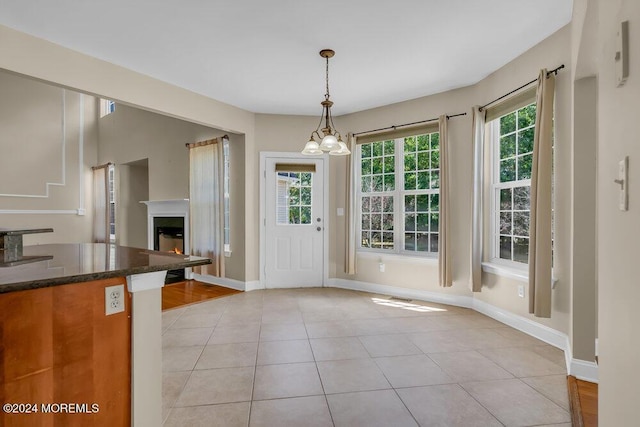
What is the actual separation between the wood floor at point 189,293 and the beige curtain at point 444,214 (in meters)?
2.95

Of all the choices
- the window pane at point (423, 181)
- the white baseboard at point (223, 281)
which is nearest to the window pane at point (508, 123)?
the window pane at point (423, 181)

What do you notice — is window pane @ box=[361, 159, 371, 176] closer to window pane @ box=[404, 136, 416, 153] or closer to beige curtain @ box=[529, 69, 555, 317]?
window pane @ box=[404, 136, 416, 153]

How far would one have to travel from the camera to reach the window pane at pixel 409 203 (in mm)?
4520

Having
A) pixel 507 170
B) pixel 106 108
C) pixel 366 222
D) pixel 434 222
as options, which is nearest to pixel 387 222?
pixel 366 222

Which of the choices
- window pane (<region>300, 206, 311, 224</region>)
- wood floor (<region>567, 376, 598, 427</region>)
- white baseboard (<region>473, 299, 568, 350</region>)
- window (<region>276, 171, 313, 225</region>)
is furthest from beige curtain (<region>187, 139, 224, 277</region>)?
wood floor (<region>567, 376, 598, 427</region>)

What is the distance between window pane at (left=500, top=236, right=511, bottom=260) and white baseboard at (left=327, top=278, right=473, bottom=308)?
0.73 metres

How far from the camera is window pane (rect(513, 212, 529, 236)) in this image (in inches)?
131

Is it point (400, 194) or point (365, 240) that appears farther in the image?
point (365, 240)

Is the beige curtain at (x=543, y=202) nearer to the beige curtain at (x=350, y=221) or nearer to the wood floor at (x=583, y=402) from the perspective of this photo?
the wood floor at (x=583, y=402)

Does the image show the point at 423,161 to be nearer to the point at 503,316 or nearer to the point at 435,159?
the point at 435,159

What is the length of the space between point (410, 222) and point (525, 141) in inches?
67.3

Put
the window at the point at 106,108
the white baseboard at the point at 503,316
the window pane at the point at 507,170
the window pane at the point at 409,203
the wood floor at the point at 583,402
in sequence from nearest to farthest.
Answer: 1. the wood floor at the point at 583,402
2. the white baseboard at the point at 503,316
3. the window pane at the point at 507,170
4. the window pane at the point at 409,203
5. the window at the point at 106,108

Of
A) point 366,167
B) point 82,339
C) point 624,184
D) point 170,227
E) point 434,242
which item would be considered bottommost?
point 82,339

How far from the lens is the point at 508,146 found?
3.56 meters
